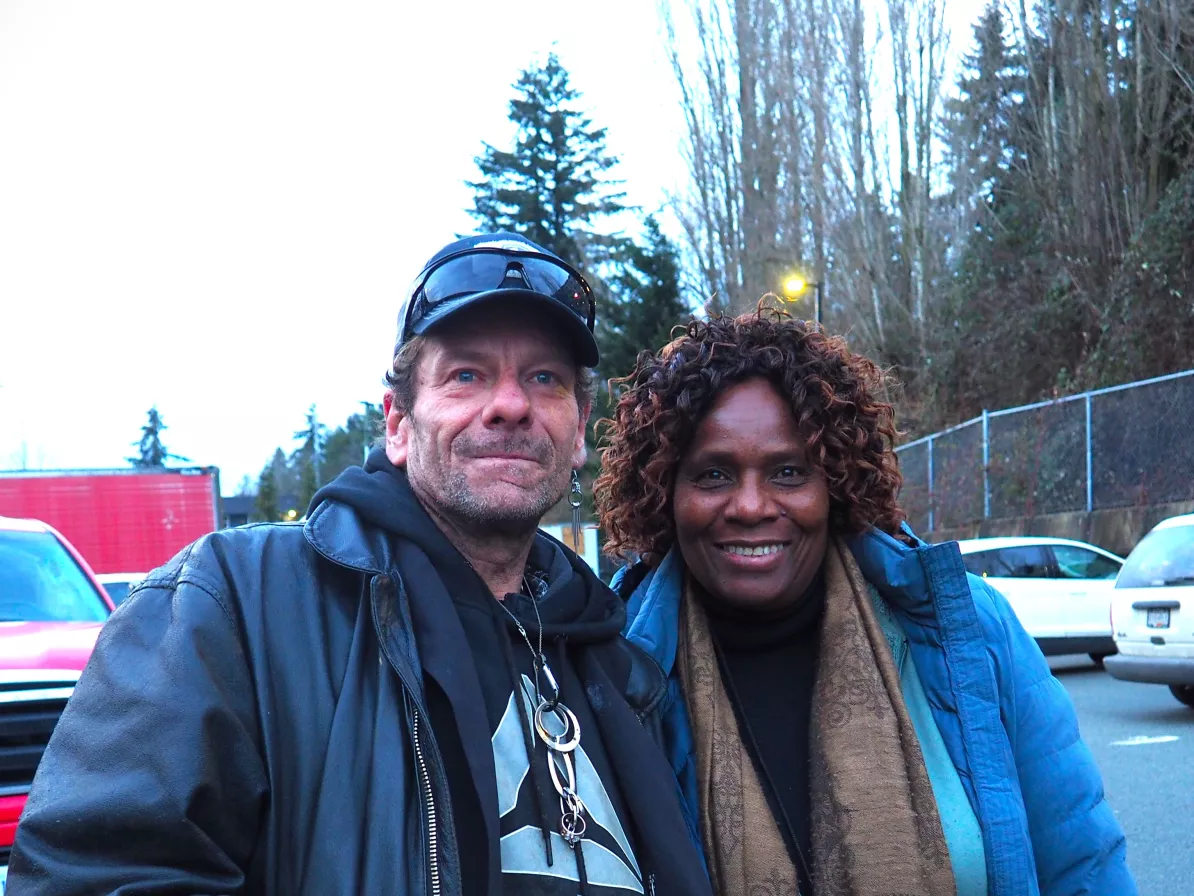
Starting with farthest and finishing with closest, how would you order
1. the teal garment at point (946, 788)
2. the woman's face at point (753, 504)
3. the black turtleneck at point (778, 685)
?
the woman's face at point (753, 504) < the black turtleneck at point (778, 685) < the teal garment at point (946, 788)

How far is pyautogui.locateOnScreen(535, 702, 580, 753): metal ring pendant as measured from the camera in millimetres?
1980

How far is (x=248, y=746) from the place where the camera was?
1656 mm

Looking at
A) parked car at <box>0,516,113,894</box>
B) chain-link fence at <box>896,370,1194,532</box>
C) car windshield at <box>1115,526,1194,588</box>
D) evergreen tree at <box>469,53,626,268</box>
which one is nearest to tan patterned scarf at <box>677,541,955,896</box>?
parked car at <box>0,516,113,894</box>

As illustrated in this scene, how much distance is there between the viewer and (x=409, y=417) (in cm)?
232

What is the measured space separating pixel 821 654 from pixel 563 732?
75 centimetres

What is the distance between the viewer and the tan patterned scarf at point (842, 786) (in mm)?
2207

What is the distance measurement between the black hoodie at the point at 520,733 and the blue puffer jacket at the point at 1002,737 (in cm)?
32

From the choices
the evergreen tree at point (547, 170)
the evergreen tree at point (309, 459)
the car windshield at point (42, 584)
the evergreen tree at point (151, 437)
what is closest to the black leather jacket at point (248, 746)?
the car windshield at point (42, 584)

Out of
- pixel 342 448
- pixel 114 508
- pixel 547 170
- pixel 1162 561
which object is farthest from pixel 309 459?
pixel 1162 561

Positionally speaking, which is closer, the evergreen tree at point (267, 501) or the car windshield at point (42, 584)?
the car windshield at point (42, 584)

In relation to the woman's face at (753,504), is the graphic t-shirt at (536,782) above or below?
below

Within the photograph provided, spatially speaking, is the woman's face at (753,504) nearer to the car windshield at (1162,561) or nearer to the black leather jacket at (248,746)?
the black leather jacket at (248,746)

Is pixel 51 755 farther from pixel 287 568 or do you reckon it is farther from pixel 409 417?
pixel 409 417

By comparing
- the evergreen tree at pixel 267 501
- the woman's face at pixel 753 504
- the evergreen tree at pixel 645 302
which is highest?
the evergreen tree at pixel 645 302
